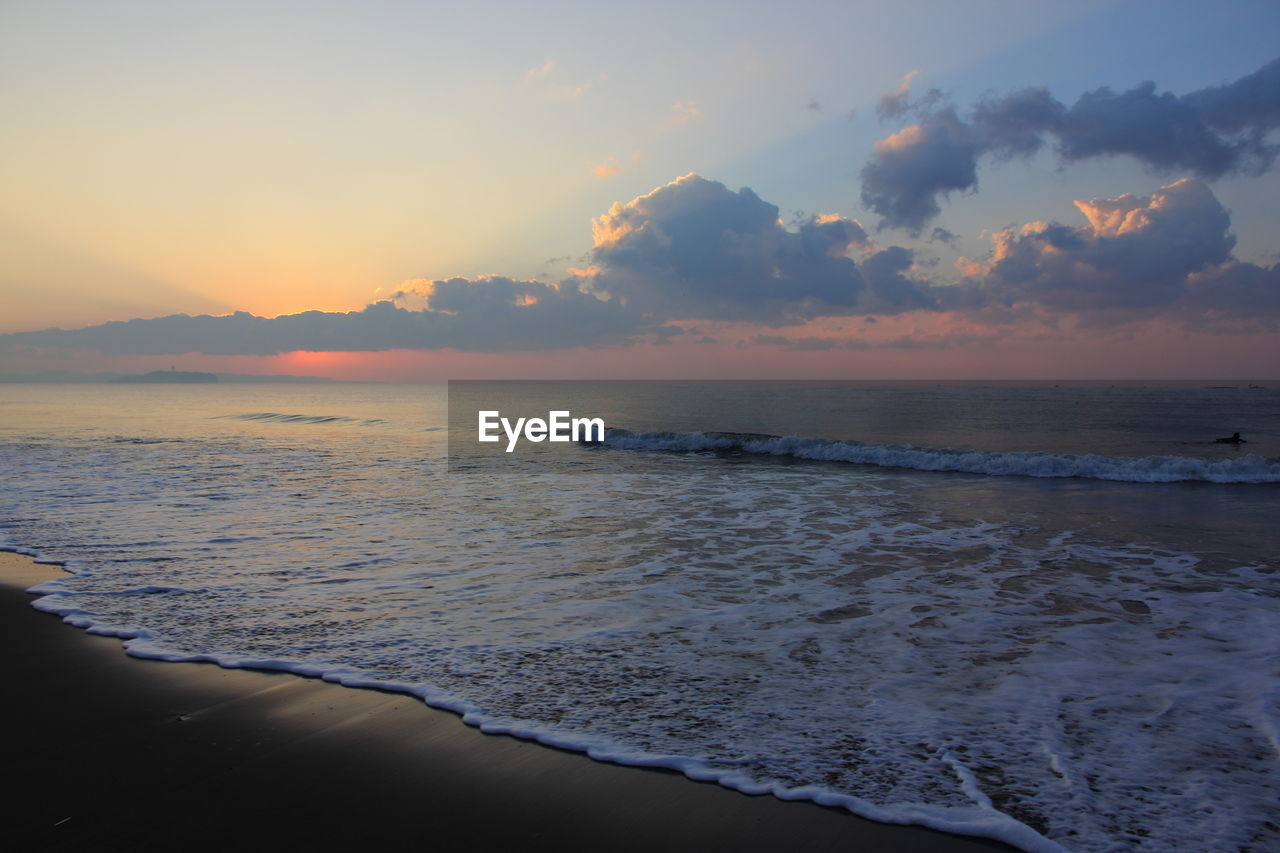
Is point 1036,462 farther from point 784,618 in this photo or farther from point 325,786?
point 325,786

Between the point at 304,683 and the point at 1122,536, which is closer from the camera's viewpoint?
the point at 304,683

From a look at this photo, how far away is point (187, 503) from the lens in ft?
49.2

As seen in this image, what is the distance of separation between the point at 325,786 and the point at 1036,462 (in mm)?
25308

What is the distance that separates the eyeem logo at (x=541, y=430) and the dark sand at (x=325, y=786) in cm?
2406

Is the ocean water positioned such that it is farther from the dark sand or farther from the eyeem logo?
the eyeem logo

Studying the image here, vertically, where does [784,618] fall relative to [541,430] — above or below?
below

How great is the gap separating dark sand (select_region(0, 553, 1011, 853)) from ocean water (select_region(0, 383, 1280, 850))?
0.78 ft

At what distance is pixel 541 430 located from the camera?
43344 millimetres

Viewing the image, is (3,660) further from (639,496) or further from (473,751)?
(639,496)

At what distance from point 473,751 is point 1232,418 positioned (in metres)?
61.4

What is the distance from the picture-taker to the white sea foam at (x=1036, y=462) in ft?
73.8

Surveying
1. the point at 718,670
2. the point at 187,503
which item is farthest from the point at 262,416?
the point at 718,670

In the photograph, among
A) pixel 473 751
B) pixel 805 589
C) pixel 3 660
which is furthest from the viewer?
pixel 805 589

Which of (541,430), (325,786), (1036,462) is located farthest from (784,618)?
(541,430)
